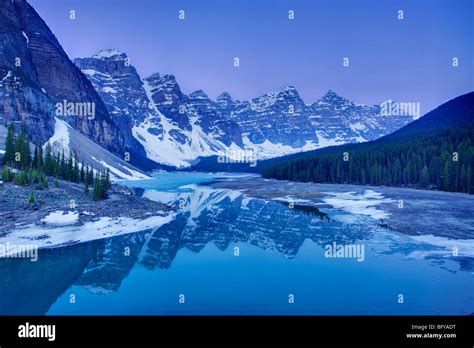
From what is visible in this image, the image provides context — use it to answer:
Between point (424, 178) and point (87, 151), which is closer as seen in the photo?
point (424, 178)

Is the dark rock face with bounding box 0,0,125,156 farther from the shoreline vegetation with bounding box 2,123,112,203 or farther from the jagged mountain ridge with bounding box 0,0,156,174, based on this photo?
the shoreline vegetation with bounding box 2,123,112,203

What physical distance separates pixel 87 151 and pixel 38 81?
47910 millimetres

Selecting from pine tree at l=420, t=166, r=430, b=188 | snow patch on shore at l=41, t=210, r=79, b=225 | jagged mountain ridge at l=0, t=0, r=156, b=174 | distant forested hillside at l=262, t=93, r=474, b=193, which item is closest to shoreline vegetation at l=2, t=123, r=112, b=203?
snow patch on shore at l=41, t=210, r=79, b=225

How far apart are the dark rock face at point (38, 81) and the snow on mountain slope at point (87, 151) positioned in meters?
4.01

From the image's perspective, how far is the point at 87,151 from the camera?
11169 cm

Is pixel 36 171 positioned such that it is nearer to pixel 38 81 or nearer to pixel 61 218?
pixel 61 218

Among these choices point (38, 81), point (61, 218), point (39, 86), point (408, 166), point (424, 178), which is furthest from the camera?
point (38, 81)

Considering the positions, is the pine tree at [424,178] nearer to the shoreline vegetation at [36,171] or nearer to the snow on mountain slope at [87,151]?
the shoreline vegetation at [36,171]

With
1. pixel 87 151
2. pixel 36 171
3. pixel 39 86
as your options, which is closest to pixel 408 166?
pixel 36 171

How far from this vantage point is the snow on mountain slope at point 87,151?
10212 cm

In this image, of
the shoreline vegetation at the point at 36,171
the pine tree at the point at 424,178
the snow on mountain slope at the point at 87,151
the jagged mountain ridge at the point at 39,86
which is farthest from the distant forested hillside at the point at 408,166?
the jagged mountain ridge at the point at 39,86
